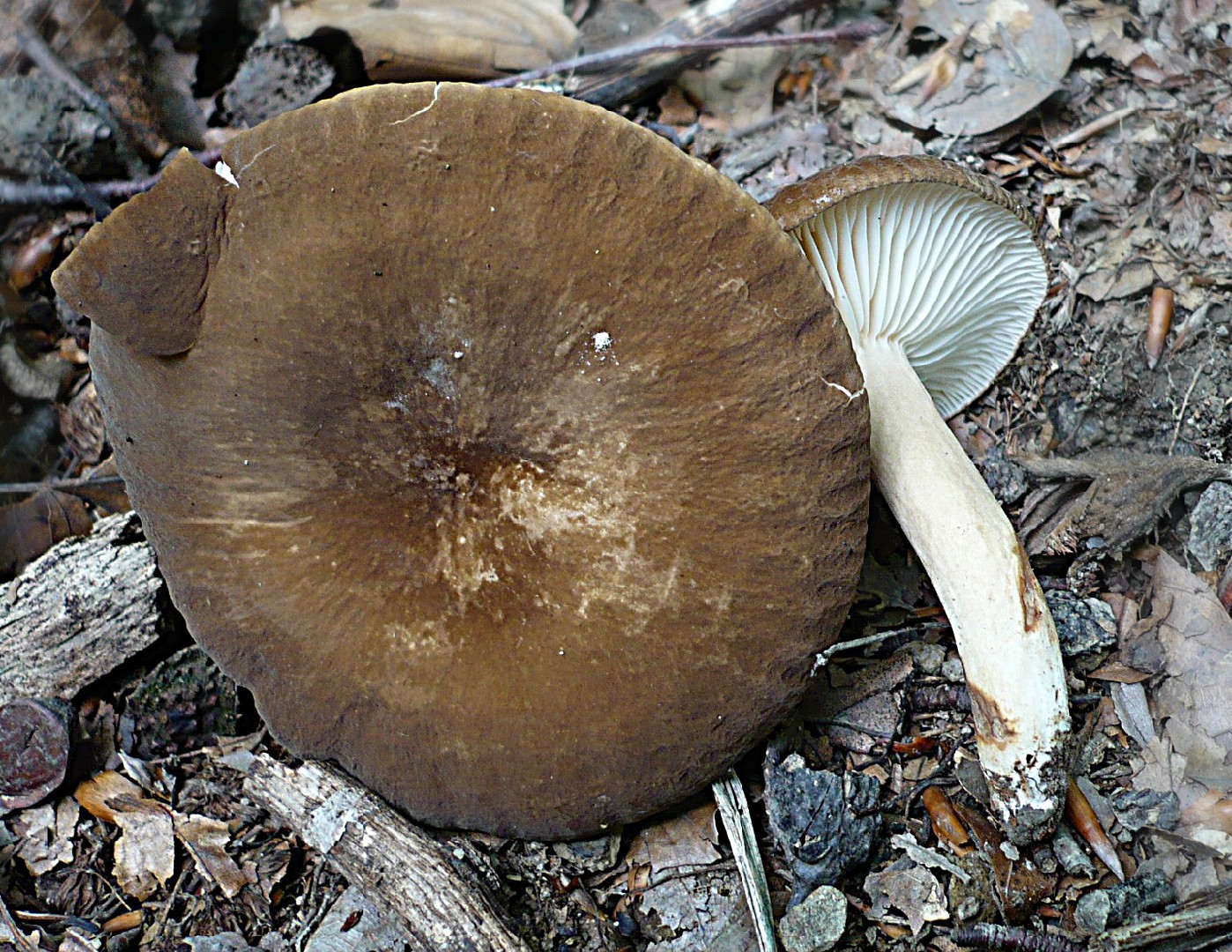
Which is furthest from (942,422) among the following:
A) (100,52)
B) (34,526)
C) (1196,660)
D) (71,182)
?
(100,52)

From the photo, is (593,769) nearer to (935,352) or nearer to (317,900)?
(317,900)

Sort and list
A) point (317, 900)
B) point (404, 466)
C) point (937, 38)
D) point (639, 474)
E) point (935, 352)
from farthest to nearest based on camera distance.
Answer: point (937, 38) → point (935, 352) → point (317, 900) → point (404, 466) → point (639, 474)

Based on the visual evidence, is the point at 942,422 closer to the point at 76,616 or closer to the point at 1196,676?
the point at 1196,676

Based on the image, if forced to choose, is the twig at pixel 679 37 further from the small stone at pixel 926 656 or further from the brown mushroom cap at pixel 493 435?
the small stone at pixel 926 656

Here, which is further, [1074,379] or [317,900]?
[1074,379]

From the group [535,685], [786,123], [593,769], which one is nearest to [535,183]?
[535,685]

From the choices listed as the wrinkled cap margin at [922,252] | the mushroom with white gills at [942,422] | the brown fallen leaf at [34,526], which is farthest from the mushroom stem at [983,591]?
the brown fallen leaf at [34,526]

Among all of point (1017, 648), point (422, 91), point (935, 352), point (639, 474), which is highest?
point (422, 91)
